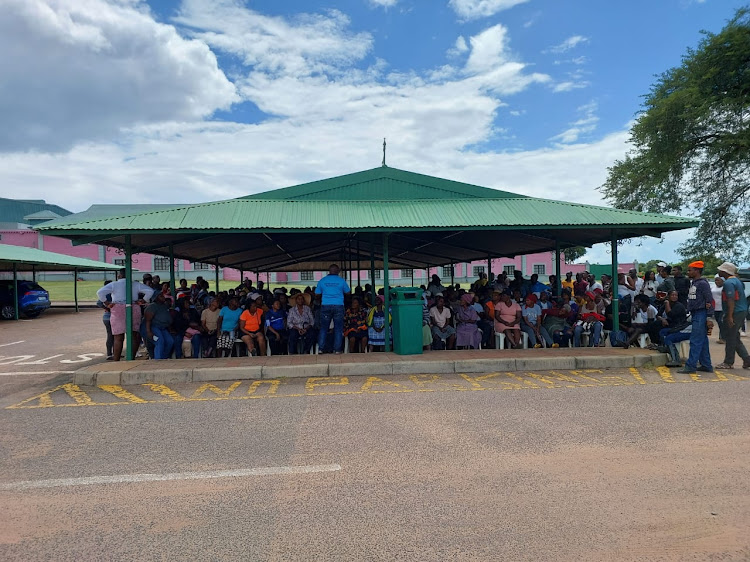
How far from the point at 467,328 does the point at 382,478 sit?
711 centimetres

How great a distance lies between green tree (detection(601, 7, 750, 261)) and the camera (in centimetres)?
1988

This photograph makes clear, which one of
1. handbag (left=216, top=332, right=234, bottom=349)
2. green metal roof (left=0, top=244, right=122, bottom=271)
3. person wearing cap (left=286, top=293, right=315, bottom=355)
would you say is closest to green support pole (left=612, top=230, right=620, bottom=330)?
person wearing cap (left=286, top=293, right=315, bottom=355)

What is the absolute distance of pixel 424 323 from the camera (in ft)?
35.4

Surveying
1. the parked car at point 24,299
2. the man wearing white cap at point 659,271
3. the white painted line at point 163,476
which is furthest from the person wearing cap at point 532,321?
the parked car at point 24,299

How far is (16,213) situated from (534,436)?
3126 inches

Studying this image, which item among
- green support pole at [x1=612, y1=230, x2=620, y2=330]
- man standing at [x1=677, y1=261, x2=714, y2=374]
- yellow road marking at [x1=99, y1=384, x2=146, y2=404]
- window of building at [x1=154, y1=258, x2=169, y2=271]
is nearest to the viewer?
yellow road marking at [x1=99, y1=384, x2=146, y2=404]

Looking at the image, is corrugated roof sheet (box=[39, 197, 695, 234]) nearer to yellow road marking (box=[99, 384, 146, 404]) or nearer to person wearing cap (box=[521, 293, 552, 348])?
person wearing cap (box=[521, 293, 552, 348])

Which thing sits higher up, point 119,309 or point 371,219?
point 371,219

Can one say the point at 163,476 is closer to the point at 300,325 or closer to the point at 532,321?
the point at 300,325

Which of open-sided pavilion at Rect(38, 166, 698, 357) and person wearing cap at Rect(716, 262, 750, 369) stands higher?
open-sided pavilion at Rect(38, 166, 698, 357)

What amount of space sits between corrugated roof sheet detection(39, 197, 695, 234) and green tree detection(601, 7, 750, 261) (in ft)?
39.3

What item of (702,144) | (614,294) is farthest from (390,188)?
(702,144)

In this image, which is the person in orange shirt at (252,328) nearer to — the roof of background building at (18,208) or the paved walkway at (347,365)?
the paved walkway at (347,365)

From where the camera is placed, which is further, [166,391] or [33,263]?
[33,263]
